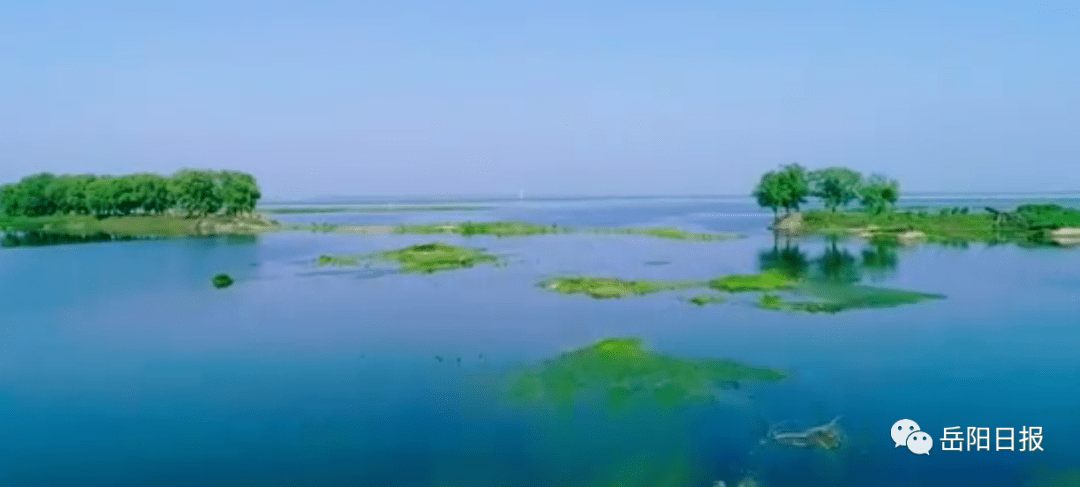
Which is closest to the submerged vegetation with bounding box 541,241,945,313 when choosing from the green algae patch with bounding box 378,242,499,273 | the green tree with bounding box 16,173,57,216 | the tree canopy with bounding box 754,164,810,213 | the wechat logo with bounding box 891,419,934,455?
the green algae patch with bounding box 378,242,499,273

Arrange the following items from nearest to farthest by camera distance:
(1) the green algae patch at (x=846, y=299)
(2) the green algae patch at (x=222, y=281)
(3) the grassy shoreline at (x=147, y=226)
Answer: (1) the green algae patch at (x=846, y=299), (2) the green algae patch at (x=222, y=281), (3) the grassy shoreline at (x=147, y=226)

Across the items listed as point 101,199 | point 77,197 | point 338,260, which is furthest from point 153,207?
point 338,260

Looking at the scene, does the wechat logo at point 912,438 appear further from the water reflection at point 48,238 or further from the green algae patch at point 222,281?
the water reflection at point 48,238

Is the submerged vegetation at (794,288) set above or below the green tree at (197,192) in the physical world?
below

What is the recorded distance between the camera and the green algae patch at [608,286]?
36444mm

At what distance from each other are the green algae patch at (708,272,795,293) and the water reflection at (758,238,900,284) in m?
3.17

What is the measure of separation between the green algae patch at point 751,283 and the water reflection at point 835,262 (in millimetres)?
3171

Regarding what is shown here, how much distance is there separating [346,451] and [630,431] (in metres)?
5.88

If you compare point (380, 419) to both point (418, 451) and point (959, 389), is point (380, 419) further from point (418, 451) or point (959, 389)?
point (959, 389)

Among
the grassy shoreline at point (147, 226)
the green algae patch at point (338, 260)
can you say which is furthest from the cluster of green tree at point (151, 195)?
the green algae patch at point (338, 260)

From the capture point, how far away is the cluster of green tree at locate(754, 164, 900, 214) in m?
82.4

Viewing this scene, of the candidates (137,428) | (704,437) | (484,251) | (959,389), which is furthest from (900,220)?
(137,428)

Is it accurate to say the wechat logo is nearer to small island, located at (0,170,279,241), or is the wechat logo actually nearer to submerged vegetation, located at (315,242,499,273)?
submerged vegetation, located at (315,242,499,273)

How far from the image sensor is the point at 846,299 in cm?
3375
